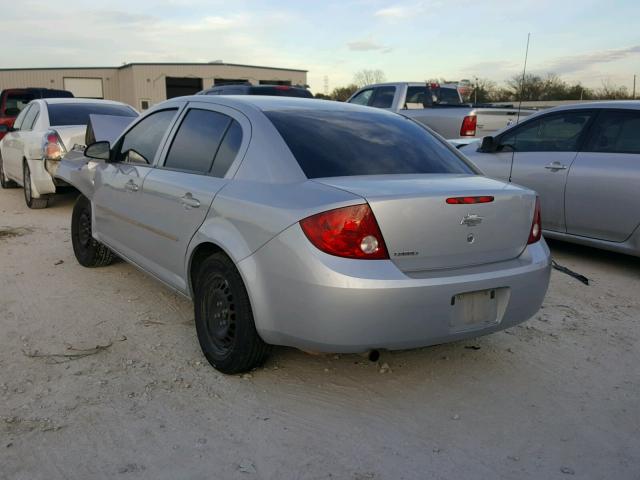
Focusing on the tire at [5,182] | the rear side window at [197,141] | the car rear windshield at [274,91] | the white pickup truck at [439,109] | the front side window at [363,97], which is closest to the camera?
the rear side window at [197,141]

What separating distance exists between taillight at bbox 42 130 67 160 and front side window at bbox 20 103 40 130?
44.2 inches

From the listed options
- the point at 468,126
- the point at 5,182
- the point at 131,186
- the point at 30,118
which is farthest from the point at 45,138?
the point at 468,126

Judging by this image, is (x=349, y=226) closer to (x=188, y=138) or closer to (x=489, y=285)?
(x=489, y=285)

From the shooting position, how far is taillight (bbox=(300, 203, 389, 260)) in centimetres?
284

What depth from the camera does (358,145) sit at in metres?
3.59

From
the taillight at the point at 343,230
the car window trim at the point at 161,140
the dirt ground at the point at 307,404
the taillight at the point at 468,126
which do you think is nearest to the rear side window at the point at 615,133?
the dirt ground at the point at 307,404

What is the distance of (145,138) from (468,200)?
8.69ft

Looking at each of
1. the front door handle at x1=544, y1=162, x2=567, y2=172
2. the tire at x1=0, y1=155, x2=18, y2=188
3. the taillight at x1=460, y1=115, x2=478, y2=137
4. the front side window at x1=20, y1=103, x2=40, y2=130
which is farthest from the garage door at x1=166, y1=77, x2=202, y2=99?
the front door handle at x1=544, y1=162, x2=567, y2=172

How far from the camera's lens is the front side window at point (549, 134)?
20.1ft

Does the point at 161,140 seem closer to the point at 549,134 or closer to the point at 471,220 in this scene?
the point at 471,220

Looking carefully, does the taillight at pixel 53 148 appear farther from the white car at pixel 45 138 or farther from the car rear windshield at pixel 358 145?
the car rear windshield at pixel 358 145

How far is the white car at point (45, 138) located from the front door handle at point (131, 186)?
4.21 metres

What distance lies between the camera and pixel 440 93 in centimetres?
1341

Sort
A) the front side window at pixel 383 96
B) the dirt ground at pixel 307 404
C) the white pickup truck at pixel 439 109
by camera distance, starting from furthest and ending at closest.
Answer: the front side window at pixel 383 96, the white pickup truck at pixel 439 109, the dirt ground at pixel 307 404
